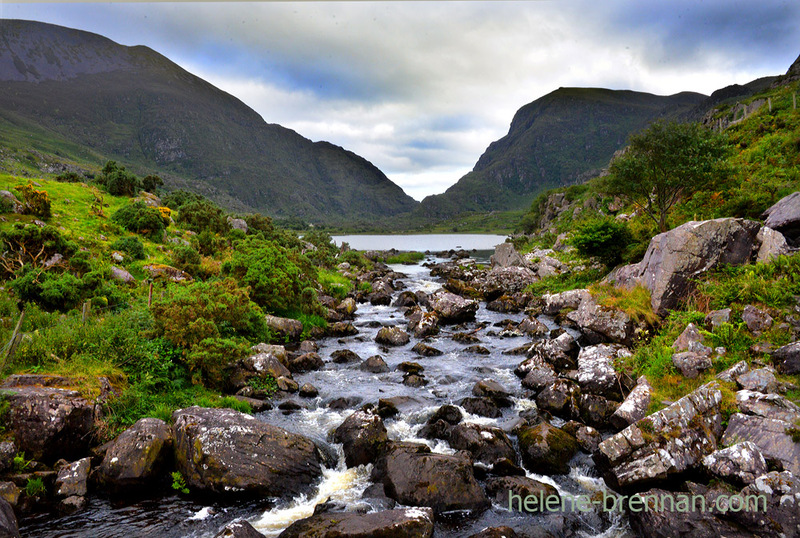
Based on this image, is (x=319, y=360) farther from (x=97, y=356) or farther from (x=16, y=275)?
(x=16, y=275)

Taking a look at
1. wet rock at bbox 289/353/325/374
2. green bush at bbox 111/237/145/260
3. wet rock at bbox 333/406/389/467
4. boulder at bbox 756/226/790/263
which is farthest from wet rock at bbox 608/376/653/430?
green bush at bbox 111/237/145/260

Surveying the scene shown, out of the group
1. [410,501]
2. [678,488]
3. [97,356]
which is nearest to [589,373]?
[678,488]

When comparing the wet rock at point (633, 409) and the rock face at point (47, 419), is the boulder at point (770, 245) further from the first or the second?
the rock face at point (47, 419)

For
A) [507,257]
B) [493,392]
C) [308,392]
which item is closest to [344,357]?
[308,392]

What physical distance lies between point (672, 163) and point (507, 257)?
29.0m

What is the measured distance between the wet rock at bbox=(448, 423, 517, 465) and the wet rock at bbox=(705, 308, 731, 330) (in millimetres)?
9916

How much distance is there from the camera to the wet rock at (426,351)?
25.2m

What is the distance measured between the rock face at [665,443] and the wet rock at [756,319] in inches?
166

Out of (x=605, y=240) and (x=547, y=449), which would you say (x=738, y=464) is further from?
(x=605, y=240)

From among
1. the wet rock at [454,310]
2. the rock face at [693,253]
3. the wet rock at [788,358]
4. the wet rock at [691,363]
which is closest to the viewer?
the wet rock at [788,358]

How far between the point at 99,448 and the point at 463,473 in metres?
11.3

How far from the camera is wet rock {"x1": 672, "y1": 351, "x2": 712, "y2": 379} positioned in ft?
46.1

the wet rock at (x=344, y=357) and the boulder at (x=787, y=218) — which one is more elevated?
the boulder at (x=787, y=218)

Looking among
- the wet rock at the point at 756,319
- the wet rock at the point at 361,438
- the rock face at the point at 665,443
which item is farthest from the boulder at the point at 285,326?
the wet rock at the point at 756,319
